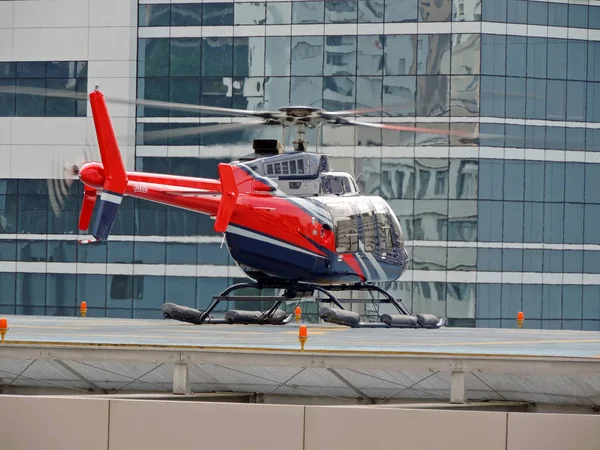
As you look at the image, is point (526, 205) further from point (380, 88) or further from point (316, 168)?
point (316, 168)

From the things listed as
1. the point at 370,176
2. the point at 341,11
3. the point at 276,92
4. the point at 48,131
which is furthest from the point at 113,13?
the point at 370,176

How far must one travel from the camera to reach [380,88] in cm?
6088

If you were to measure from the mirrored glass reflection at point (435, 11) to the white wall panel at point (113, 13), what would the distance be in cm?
1497

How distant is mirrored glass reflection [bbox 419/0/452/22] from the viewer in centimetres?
6059

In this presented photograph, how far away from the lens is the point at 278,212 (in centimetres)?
3181

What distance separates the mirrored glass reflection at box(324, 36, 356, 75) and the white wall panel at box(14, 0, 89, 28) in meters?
13.0

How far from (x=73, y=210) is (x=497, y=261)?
22020 mm

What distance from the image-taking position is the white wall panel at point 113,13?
63.2 m

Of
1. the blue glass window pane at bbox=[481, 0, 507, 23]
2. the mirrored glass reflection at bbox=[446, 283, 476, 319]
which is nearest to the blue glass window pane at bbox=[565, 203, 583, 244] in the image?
the mirrored glass reflection at bbox=[446, 283, 476, 319]

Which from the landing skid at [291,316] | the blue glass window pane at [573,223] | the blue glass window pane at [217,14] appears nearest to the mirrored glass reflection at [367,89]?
the blue glass window pane at [217,14]

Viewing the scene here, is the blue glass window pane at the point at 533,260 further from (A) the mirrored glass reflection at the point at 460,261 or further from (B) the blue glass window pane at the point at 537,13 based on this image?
(B) the blue glass window pane at the point at 537,13

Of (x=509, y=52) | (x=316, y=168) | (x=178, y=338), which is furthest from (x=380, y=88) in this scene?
(x=178, y=338)

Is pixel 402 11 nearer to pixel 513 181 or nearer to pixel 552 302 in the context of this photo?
pixel 513 181

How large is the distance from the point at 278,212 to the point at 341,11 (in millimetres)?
31407
